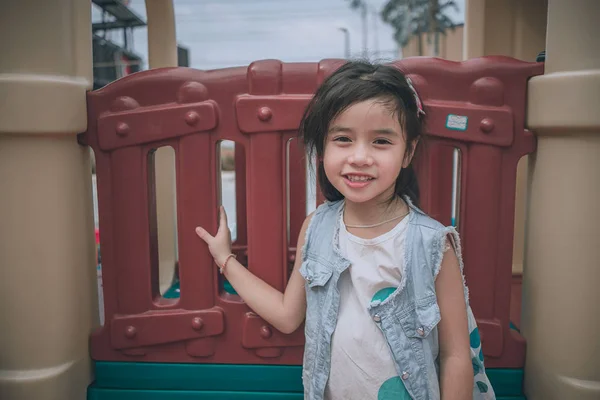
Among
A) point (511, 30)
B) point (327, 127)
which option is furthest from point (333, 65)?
point (511, 30)

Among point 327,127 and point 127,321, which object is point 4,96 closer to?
point 127,321


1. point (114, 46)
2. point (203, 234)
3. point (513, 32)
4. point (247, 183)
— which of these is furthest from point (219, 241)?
point (114, 46)

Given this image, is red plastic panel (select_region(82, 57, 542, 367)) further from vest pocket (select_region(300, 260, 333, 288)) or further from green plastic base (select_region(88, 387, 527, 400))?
vest pocket (select_region(300, 260, 333, 288))

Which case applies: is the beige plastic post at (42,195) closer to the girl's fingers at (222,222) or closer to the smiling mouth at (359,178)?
the girl's fingers at (222,222)

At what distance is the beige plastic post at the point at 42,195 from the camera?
53.0 inches

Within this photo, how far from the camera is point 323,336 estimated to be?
1.24m

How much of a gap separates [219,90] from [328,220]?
466mm

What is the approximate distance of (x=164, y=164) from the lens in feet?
7.93

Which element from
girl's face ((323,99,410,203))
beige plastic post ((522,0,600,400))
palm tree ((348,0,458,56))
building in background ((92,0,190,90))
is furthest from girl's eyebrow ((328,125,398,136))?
palm tree ((348,0,458,56))

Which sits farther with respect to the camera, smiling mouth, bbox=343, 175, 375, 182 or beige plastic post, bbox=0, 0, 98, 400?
beige plastic post, bbox=0, 0, 98, 400

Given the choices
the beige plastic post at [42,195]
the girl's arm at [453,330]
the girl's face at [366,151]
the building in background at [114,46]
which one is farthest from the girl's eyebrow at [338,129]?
→ the building in background at [114,46]

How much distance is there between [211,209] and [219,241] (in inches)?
3.7

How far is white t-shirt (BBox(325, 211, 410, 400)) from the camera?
1190mm

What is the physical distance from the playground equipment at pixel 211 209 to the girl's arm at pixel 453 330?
0.29 meters
